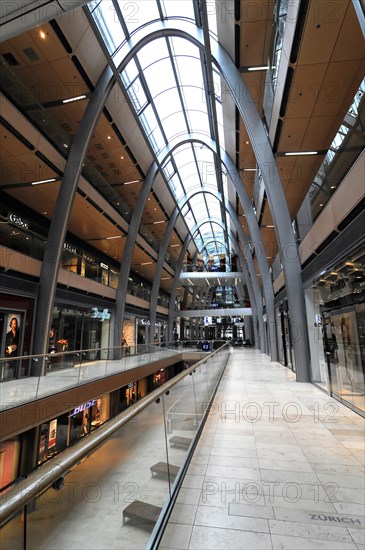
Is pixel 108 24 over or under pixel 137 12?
under

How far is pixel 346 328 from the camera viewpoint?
7.14 meters

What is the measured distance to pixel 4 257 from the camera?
1105 centimetres

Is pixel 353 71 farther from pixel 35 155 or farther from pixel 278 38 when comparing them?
pixel 35 155

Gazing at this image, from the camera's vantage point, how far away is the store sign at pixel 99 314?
19.0m

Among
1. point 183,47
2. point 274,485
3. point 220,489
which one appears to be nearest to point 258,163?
point 183,47

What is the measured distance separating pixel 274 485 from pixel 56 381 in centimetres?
705

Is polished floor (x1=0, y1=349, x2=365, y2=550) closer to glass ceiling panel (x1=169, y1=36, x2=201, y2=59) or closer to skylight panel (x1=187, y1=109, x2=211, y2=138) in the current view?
glass ceiling panel (x1=169, y1=36, x2=201, y2=59)

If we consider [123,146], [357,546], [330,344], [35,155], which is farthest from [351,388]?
[123,146]

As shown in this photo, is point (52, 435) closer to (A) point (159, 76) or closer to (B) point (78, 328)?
(B) point (78, 328)

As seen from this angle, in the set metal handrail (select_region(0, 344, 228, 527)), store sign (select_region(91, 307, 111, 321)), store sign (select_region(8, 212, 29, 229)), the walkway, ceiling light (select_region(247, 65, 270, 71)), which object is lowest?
the walkway

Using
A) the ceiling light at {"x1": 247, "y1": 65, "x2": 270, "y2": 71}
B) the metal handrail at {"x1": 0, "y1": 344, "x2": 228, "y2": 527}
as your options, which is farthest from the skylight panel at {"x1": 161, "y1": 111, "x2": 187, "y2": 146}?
the metal handrail at {"x1": 0, "y1": 344, "x2": 228, "y2": 527}

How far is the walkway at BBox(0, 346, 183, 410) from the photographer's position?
682 cm

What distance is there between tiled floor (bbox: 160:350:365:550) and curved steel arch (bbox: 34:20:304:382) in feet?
17.9

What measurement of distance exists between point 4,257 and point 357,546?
12.1 m
